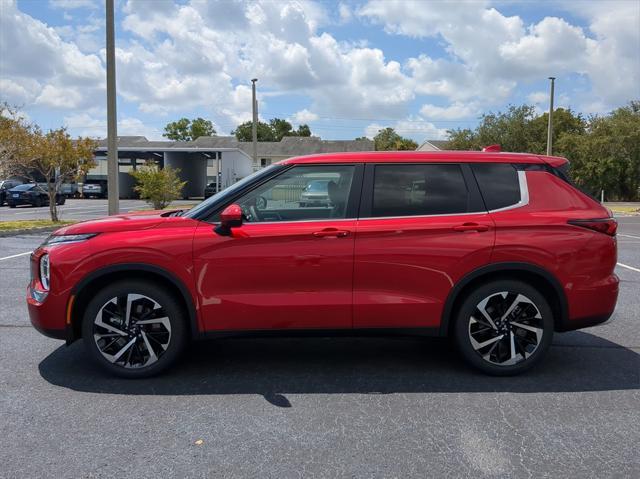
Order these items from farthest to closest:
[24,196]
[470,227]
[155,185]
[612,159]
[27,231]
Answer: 1. [612,159]
2. [24,196]
3. [155,185]
4. [27,231]
5. [470,227]

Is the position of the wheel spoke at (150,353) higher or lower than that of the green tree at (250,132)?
lower

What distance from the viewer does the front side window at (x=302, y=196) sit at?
4.69 m

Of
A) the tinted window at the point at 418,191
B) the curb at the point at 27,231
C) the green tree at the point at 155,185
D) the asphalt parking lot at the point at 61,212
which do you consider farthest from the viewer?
the green tree at the point at 155,185

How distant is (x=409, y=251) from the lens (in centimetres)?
455

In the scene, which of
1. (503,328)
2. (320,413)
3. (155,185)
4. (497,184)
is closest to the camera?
(320,413)

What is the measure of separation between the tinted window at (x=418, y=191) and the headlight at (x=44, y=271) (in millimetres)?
2529

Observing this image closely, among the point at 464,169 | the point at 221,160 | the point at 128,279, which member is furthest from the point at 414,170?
the point at 221,160

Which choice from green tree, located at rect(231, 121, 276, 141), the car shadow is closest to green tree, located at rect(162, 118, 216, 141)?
green tree, located at rect(231, 121, 276, 141)

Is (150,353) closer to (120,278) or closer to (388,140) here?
(120,278)

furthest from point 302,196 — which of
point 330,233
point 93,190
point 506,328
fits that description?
point 93,190

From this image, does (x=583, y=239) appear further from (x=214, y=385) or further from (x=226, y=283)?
(x=214, y=385)

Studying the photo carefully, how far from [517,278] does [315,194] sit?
1.74 metres

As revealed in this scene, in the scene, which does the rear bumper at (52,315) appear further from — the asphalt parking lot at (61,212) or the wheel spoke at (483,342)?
the asphalt parking lot at (61,212)

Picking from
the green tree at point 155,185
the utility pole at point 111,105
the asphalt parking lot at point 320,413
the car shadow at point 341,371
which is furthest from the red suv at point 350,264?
the green tree at point 155,185
